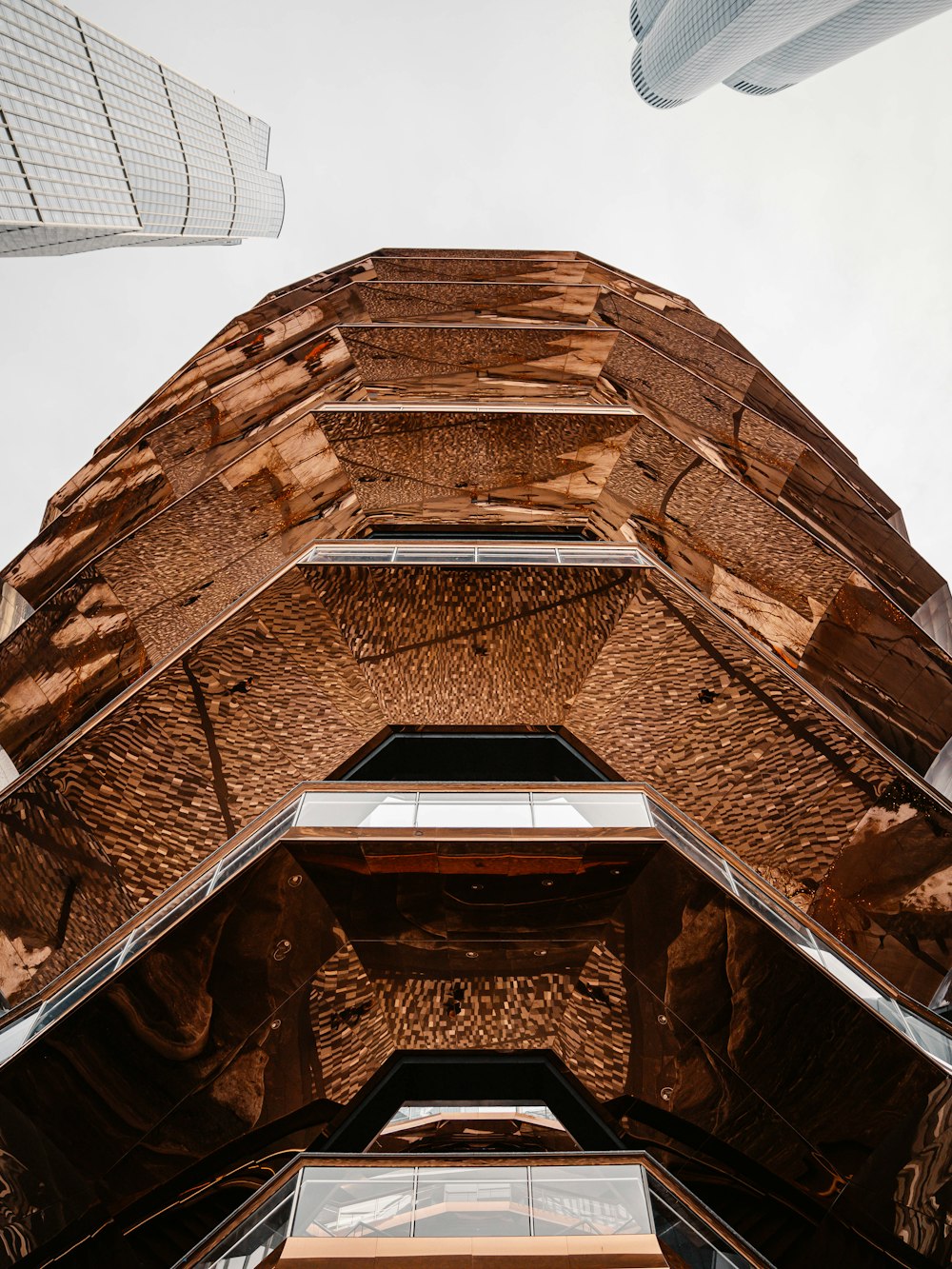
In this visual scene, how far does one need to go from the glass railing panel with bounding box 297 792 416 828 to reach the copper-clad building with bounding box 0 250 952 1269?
66 mm

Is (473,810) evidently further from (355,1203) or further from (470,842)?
(355,1203)

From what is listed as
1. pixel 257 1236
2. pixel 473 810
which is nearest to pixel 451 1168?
pixel 257 1236

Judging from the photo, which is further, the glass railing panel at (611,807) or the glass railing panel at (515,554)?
the glass railing panel at (515,554)

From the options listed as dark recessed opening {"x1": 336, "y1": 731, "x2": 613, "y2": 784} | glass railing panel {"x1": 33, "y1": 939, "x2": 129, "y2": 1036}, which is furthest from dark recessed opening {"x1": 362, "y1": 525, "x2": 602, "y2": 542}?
glass railing panel {"x1": 33, "y1": 939, "x2": 129, "y2": 1036}

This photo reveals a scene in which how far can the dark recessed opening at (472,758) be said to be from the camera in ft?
36.3

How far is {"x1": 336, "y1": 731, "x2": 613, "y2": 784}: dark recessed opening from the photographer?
11.1m

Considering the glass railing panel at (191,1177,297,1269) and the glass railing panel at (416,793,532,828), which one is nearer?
the glass railing panel at (191,1177,297,1269)

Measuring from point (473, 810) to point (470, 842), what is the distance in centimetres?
47

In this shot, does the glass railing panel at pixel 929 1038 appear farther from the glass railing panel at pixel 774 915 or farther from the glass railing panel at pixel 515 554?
the glass railing panel at pixel 515 554

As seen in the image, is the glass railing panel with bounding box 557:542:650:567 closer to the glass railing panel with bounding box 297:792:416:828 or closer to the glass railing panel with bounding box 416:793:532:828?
the glass railing panel with bounding box 416:793:532:828

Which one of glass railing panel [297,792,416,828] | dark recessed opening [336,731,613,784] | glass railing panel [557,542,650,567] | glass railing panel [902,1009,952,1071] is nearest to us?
glass railing panel [902,1009,952,1071]

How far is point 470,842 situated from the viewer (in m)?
6.46

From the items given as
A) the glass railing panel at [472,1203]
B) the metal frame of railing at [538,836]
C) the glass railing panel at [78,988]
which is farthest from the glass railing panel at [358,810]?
the glass railing panel at [472,1203]

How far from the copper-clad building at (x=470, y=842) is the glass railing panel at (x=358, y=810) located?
0.22 ft
